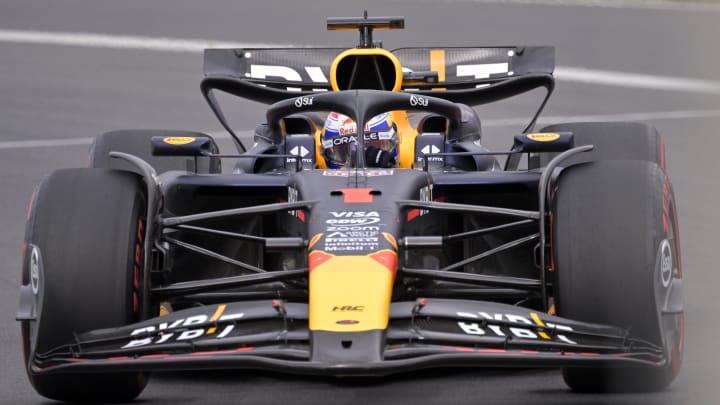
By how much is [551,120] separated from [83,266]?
33.4 ft

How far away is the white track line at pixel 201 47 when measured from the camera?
18.6 meters

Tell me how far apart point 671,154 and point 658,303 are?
339 inches

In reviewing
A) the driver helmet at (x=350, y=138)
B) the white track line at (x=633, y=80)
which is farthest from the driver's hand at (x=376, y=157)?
the white track line at (x=633, y=80)

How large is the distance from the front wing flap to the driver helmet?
7.75ft

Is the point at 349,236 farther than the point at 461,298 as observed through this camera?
No

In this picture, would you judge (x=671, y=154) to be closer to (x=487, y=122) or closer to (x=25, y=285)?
(x=487, y=122)

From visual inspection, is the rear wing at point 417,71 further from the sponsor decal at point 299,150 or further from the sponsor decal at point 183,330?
the sponsor decal at point 183,330

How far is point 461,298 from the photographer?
732 cm

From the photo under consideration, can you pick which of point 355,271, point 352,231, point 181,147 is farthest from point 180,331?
point 181,147

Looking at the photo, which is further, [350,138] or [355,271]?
[350,138]

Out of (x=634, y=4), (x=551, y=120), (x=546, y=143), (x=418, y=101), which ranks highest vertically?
(x=634, y=4)

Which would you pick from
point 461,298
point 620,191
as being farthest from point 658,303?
point 461,298

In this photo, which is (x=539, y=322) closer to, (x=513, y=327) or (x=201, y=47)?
(x=513, y=327)

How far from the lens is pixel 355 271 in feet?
21.5
